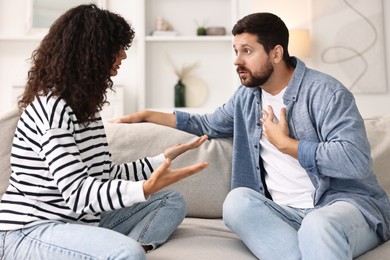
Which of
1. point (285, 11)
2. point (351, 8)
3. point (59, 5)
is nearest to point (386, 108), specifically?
point (351, 8)

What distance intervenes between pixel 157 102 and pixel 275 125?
221 centimetres

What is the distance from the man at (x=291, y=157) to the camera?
4.55 ft

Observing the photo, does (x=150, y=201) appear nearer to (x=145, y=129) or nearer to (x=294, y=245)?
(x=145, y=129)

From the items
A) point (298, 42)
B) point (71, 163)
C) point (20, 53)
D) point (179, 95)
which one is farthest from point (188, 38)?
point (71, 163)

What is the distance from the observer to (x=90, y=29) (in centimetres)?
135

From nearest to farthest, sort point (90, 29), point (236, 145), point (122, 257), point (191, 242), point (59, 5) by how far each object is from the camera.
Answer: point (122, 257) < point (90, 29) < point (191, 242) < point (236, 145) < point (59, 5)

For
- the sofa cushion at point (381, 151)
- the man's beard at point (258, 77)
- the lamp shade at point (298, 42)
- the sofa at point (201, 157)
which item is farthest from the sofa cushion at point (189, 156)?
the lamp shade at point (298, 42)

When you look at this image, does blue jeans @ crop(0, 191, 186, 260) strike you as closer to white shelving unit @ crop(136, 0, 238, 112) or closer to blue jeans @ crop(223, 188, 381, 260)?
blue jeans @ crop(223, 188, 381, 260)

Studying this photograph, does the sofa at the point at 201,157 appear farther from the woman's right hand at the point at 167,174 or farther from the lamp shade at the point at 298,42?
the lamp shade at the point at 298,42

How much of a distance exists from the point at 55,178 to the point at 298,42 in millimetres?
2767

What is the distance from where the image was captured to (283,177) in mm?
1723

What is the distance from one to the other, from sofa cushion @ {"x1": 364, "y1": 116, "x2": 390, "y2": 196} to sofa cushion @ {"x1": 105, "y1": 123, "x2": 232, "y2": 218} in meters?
0.59

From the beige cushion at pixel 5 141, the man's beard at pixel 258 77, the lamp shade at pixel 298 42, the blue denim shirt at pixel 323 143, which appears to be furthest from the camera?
the lamp shade at pixel 298 42

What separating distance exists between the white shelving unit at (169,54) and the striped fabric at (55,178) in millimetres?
2313
